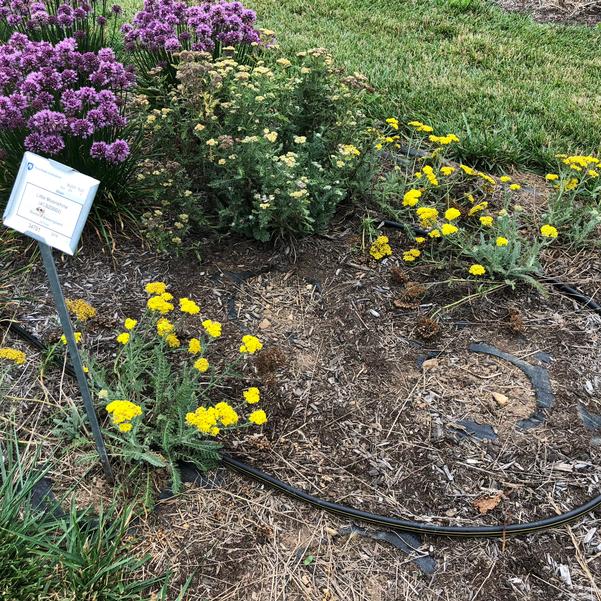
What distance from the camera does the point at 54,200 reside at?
163 centimetres

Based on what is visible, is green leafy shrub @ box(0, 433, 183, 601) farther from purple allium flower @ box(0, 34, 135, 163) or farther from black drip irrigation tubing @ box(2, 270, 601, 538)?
purple allium flower @ box(0, 34, 135, 163)

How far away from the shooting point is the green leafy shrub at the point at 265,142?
299 cm

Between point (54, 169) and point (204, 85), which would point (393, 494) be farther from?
point (204, 85)

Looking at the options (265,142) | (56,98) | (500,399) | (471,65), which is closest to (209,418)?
(500,399)

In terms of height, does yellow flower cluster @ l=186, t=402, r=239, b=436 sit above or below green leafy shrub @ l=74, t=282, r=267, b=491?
above

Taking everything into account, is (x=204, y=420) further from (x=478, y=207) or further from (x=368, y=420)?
(x=478, y=207)

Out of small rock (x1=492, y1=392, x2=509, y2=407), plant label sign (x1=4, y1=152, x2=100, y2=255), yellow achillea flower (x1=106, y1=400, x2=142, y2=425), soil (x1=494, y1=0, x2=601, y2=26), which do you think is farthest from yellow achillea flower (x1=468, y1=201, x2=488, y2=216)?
soil (x1=494, y1=0, x2=601, y2=26)

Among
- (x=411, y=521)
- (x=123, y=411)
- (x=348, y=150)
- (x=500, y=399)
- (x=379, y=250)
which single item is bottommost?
(x=411, y=521)

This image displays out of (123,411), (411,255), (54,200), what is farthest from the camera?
(411,255)

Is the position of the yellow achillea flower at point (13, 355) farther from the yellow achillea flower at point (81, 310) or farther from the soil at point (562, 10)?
the soil at point (562, 10)

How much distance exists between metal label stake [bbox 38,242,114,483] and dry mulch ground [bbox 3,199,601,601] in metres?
0.19

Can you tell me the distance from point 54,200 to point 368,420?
5.25ft

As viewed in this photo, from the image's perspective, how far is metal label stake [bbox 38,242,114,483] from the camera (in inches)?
67.1

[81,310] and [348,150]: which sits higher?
[348,150]
